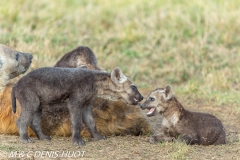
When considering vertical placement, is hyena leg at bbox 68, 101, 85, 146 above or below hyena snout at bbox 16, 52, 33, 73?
below

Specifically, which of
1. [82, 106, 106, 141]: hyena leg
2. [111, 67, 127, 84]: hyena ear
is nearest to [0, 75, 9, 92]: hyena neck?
[82, 106, 106, 141]: hyena leg

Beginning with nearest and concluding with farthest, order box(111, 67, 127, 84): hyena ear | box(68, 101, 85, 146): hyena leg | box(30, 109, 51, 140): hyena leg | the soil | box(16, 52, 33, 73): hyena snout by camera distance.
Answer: the soil → box(68, 101, 85, 146): hyena leg → box(111, 67, 127, 84): hyena ear → box(30, 109, 51, 140): hyena leg → box(16, 52, 33, 73): hyena snout

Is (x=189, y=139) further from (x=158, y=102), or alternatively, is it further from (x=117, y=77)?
(x=117, y=77)

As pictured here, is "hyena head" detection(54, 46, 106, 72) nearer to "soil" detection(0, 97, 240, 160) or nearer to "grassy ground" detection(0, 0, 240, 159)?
"soil" detection(0, 97, 240, 160)

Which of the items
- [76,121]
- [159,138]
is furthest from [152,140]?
[76,121]

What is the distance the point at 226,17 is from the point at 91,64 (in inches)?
205

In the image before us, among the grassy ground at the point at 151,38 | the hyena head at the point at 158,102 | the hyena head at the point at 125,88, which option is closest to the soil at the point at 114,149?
the hyena head at the point at 158,102

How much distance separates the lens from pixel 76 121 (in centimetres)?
627

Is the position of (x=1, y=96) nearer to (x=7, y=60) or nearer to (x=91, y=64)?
(x=7, y=60)

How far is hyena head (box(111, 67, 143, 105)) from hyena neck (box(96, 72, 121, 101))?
0.12ft

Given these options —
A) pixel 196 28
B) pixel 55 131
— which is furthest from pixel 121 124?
pixel 196 28

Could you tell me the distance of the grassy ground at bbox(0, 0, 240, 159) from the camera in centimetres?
994

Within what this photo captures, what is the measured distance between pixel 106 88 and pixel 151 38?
5.01m

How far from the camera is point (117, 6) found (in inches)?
513
